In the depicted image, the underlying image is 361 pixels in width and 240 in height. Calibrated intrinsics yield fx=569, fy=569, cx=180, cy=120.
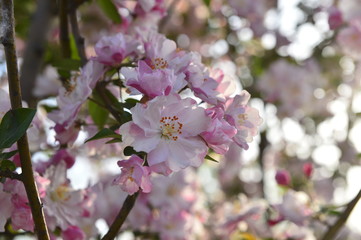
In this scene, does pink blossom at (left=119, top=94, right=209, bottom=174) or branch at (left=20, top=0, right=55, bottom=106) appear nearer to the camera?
pink blossom at (left=119, top=94, right=209, bottom=174)

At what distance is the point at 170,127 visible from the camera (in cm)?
105

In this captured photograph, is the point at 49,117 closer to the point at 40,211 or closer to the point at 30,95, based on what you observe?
the point at 40,211

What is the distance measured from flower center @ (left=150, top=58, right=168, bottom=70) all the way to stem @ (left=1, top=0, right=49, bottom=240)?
0.30 m

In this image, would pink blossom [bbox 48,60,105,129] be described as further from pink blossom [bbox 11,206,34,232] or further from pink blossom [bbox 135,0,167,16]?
pink blossom [bbox 135,0,167,16]

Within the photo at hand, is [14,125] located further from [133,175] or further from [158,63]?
[158,63]

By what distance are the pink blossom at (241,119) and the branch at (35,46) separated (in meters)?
1.19

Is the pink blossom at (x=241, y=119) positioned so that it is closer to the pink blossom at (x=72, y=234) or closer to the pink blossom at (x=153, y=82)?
the pink blossom at (x=153, y=82)

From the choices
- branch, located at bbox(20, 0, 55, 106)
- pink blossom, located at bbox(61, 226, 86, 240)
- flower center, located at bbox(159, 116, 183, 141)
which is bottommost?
branch, located at bbox(20, 0, 55, 106)

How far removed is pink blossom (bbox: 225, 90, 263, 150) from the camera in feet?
3.73

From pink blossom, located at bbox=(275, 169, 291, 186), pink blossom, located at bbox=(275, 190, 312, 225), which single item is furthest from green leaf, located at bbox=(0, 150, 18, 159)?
pink blossom, located at bbox=(275, 169, 291, 186)

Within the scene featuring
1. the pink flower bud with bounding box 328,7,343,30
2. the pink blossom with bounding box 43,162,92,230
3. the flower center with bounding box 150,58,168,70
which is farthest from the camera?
the pink flower bud with bounding box 328,7,343,30

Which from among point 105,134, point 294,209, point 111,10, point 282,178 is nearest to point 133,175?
point 105,134

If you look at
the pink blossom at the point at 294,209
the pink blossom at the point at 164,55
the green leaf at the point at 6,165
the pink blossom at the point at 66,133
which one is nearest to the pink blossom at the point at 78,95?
the pink blossom at the point at 66,133

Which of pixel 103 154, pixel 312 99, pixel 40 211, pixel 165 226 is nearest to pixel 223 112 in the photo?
pixel 40 211
